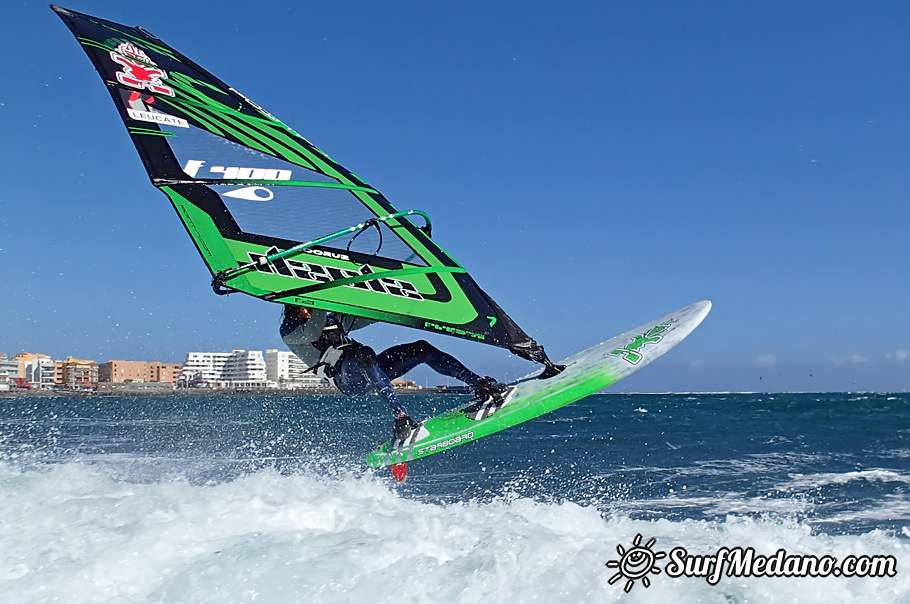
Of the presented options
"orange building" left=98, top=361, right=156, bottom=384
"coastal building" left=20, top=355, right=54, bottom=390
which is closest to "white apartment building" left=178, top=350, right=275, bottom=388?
"orange building" left=98, top=361, right=156, bottom=384

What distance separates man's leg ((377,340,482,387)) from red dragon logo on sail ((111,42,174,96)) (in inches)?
103

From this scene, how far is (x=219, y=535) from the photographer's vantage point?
12.1 ft

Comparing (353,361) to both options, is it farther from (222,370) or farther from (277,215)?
(222,370)

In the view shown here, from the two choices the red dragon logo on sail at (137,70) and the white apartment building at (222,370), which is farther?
the white apartment building at (222,370)

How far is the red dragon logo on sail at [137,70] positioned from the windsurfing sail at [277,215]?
0.01m

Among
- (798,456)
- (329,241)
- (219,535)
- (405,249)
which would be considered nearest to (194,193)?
(329,241)

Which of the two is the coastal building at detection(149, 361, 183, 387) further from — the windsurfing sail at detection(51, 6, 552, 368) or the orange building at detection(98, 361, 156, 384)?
the windsurfing sail at detection(51, 6, 552, 368)

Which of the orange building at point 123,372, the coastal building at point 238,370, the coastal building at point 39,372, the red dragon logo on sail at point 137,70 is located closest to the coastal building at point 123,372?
the orange building at point 123,372

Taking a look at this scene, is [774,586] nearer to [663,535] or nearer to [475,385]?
[663,535]

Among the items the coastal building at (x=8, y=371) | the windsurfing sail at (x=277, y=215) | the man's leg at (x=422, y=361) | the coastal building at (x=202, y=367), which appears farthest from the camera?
the coastal building at (x=8, y=371)

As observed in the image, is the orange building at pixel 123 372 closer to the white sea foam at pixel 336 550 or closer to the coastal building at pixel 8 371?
the coastal building at pixel 8 371

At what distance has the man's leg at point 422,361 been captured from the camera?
A: 5301mm

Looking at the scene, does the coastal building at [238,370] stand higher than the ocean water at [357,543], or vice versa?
the coastal building at [238,370]

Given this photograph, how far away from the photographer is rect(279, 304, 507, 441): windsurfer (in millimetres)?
5070
